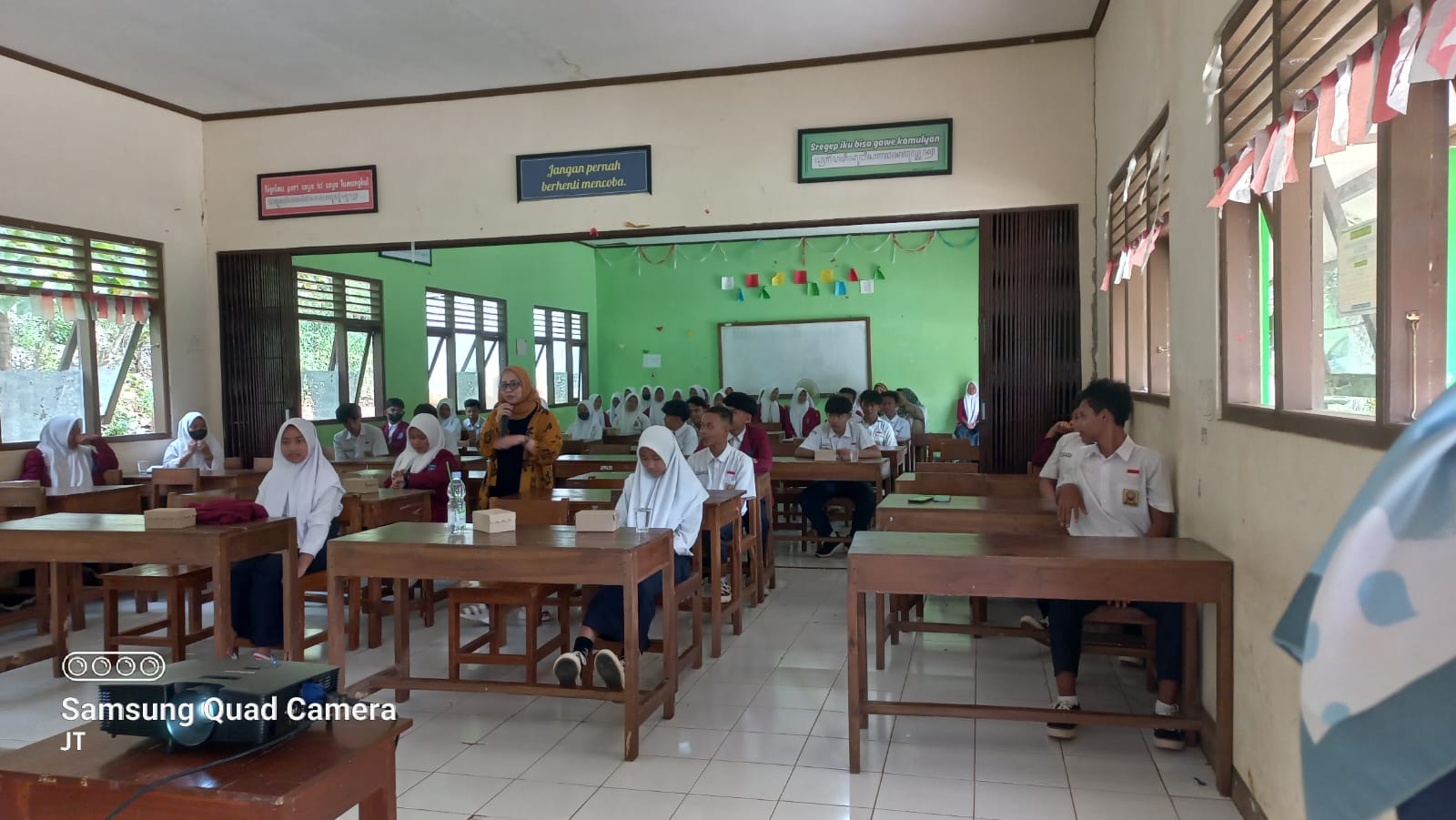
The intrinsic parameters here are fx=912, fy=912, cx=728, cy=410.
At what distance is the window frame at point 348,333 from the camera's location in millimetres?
8227

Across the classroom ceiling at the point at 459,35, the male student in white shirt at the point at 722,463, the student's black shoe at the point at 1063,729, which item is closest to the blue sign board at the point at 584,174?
the classroom ceiling at the point at 459,35

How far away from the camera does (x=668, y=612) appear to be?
3.38 meters

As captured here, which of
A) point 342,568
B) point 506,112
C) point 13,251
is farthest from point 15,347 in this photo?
point 342,568

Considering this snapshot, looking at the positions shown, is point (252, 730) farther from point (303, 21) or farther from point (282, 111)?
point (282, 111)

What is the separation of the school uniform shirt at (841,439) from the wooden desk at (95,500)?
4.24 metres

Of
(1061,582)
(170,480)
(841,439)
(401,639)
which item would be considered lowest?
(401,639)

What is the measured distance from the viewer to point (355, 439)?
801cm

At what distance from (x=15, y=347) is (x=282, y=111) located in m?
2.44

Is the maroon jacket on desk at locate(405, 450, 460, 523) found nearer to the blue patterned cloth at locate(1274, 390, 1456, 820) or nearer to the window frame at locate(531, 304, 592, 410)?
the blue patterned cloth at locate(1274, 390, 1456, 820)

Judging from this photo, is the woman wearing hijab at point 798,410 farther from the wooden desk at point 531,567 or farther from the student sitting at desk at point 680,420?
the wooden desk at point 531,567

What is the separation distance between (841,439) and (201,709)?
5.66 meters

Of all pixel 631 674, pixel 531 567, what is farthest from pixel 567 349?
pixel 631 674

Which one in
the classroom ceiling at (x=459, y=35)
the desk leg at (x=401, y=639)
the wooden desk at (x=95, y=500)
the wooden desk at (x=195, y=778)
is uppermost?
the classroom ceiling at (x=459, y=35)

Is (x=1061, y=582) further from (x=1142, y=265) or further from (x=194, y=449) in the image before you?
(x=194, y=449)
